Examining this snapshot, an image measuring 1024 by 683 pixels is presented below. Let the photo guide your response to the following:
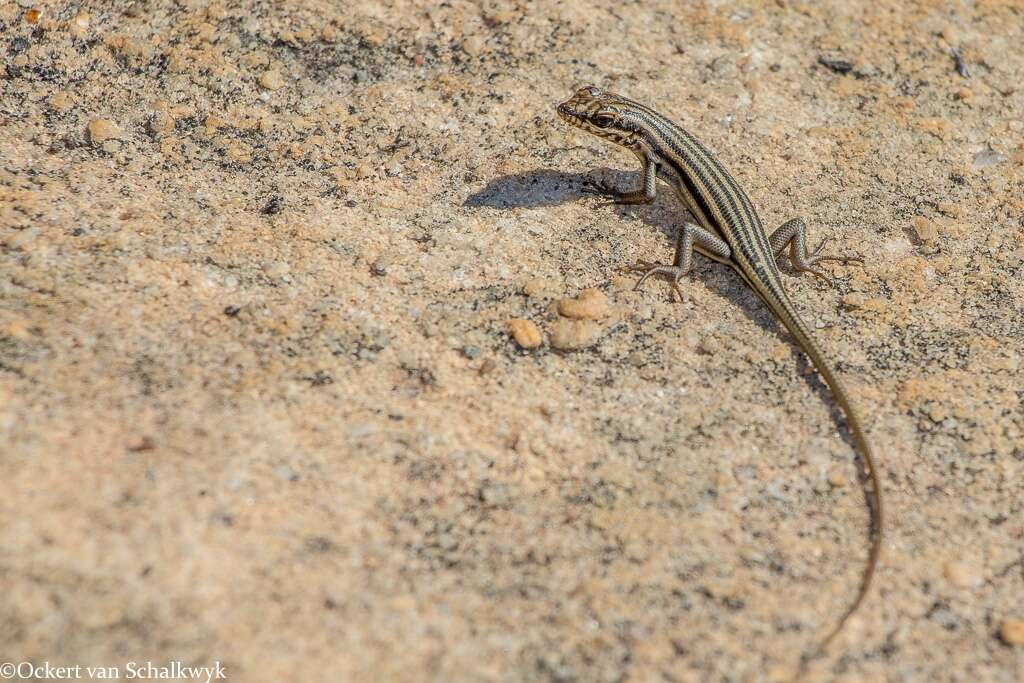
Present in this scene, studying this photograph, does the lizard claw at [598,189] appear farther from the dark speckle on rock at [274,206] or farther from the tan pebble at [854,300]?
the dark speckle on rock at [274,206]

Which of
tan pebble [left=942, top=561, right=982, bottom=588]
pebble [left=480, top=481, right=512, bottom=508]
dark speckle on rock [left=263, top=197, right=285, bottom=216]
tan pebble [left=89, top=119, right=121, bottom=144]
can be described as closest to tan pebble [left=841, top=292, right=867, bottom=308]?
tan pebble [left=942, top=561, right=982, bottom=588]

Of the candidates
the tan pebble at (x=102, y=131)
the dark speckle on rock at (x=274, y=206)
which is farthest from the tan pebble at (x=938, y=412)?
the tan pebble at (x=102, y=131)

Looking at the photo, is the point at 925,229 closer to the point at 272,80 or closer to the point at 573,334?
the point at 573,334

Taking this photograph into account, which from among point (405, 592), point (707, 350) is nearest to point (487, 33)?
point (707, 350)

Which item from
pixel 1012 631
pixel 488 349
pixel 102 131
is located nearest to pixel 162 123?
pixel 102 131

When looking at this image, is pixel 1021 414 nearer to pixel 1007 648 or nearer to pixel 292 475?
pixel 1007 648

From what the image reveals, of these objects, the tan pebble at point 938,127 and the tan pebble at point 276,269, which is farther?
the tan pebble at point 938,127
